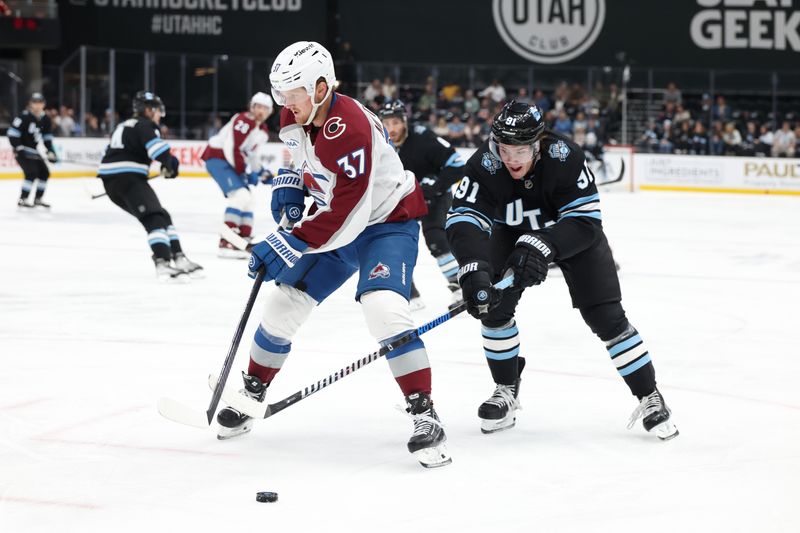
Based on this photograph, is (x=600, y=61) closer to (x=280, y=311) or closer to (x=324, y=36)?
(x=324, y=36)

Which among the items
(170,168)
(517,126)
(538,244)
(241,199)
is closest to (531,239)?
(538,244)

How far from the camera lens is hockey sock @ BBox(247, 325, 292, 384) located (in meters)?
3.52

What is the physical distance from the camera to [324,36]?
2052 centimetres

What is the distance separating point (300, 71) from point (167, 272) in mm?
4240

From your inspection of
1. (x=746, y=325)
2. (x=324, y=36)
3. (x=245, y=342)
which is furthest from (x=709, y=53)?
(x=245, y=342)

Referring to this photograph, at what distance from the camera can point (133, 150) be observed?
742 cm

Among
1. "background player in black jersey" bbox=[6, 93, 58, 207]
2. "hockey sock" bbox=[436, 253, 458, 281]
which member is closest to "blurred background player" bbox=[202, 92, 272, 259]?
"hockey sock" bbox=[436, 253, 458, 281]

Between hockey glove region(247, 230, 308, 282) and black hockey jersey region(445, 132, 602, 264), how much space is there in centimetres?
51

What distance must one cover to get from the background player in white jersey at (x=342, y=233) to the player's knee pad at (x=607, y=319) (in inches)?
22.6

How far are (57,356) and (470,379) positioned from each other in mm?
1754

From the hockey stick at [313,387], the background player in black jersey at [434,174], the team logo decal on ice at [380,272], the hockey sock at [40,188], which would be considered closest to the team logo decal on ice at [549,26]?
the hockey sock at [40,188]

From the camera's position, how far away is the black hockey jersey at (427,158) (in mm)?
6234

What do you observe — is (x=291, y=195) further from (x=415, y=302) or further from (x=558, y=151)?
(x=415, y=302)

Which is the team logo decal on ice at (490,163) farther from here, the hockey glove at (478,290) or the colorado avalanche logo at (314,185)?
the colorado avalanche logo at (314,185)
